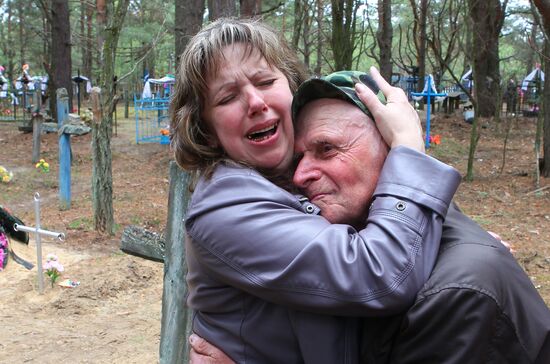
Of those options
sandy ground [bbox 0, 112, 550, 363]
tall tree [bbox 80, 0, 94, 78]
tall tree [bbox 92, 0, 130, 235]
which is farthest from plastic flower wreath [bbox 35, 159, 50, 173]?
tall tree [bbox 80, 0, 94, 78]

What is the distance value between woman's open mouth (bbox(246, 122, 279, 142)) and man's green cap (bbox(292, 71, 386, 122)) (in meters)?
0.08

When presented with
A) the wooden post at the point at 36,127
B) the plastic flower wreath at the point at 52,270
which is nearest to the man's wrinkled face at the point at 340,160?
the plastic flower wreath at the point at 52,270

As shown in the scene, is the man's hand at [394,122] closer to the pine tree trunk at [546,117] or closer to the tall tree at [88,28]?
the pine tree trunk at [546,117]

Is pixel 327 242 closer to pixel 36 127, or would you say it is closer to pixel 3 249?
pixel 3 249

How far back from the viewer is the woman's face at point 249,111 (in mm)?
1565

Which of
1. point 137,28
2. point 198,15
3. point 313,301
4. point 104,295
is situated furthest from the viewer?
point 137,28

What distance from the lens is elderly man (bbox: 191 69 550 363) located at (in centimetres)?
116

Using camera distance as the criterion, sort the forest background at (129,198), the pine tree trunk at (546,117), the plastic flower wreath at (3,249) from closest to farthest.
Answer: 1. the forest background at (129,198)
2. the plastic flower wreath at (3,249)
3. the pine tree trunk at (546,117)

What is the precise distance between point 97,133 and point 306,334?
272 inches

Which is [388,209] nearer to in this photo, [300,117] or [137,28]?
[300,117]

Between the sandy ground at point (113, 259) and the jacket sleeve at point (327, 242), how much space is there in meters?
3.64

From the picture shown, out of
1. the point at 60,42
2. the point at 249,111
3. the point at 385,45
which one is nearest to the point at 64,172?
the point at 249,111

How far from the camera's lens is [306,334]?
1312 millimetres

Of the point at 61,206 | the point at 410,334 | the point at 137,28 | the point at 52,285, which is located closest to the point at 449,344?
the point at 410,334
